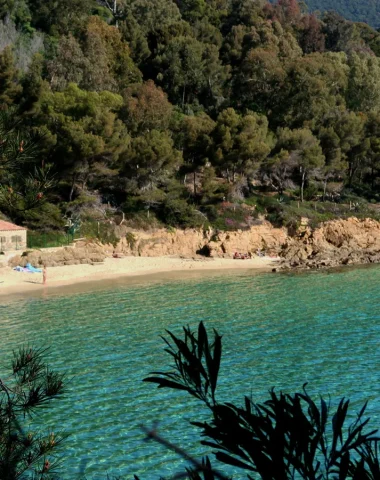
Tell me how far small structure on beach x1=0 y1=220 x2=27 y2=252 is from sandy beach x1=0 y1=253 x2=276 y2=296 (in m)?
2.13

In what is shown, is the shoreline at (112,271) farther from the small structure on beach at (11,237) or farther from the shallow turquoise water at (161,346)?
the small structure on beach at (11,237)

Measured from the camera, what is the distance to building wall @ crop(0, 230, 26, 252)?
33.7m

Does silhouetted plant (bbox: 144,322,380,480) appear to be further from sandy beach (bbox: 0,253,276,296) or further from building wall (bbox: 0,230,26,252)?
building wall (bbox: 0,230,26,252)

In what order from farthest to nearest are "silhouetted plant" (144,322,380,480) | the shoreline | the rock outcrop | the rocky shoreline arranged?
the rocky shoreline, the rock outcrop, the shoreline, "silhouetted plant" (144,322,380,480)

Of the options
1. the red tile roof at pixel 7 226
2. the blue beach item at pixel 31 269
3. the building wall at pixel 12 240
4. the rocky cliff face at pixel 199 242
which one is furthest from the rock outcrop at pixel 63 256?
the rocky cliff face at pixel 199 242

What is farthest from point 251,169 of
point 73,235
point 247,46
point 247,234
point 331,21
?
point 331,21

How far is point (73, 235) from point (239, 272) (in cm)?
893

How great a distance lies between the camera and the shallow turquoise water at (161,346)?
13.7 metres

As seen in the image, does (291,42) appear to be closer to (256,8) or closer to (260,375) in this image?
(256,8)

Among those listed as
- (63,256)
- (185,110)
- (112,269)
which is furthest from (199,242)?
(185,110)

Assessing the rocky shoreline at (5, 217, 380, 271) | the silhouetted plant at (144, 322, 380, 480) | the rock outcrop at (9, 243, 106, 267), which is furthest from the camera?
the rocky shoreline at (5, 217, 380, 271)

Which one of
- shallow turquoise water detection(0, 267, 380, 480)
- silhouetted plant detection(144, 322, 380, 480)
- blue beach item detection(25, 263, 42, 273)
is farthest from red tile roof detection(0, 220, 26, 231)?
silhouetted plant detection(144, 322, 380, 480)

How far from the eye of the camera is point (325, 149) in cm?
5109

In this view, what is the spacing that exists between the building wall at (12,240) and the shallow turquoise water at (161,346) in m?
6.23
